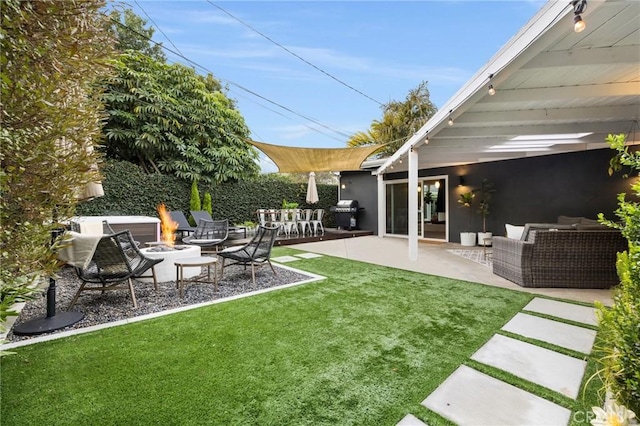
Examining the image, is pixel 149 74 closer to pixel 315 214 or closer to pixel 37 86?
pixel 315 214

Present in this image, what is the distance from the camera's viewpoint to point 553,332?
2.95 metres

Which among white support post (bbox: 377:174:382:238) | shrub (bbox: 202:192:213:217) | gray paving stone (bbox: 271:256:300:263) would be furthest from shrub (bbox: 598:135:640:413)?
white support post (bbox: 377:174:382:238)

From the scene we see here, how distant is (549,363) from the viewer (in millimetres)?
2393

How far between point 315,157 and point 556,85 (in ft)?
23.3

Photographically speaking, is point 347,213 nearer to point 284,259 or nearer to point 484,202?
point 484,202

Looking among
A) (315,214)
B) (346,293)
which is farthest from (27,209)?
(315,214)

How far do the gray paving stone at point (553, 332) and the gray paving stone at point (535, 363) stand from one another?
25cm

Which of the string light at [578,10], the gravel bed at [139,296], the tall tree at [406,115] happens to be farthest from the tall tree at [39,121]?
the tall tree at [406,115]

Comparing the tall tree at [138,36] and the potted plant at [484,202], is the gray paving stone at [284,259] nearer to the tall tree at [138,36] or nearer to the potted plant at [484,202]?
the potted plant at [484,202]

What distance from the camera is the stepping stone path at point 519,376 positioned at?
1801 mm

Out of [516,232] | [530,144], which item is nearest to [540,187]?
[530,144]

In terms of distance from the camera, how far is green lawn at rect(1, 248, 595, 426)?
1.80m

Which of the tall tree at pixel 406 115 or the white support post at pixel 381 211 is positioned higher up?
the tall tree at pixel 406 115

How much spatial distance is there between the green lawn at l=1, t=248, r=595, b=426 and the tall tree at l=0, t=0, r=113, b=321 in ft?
3.15
